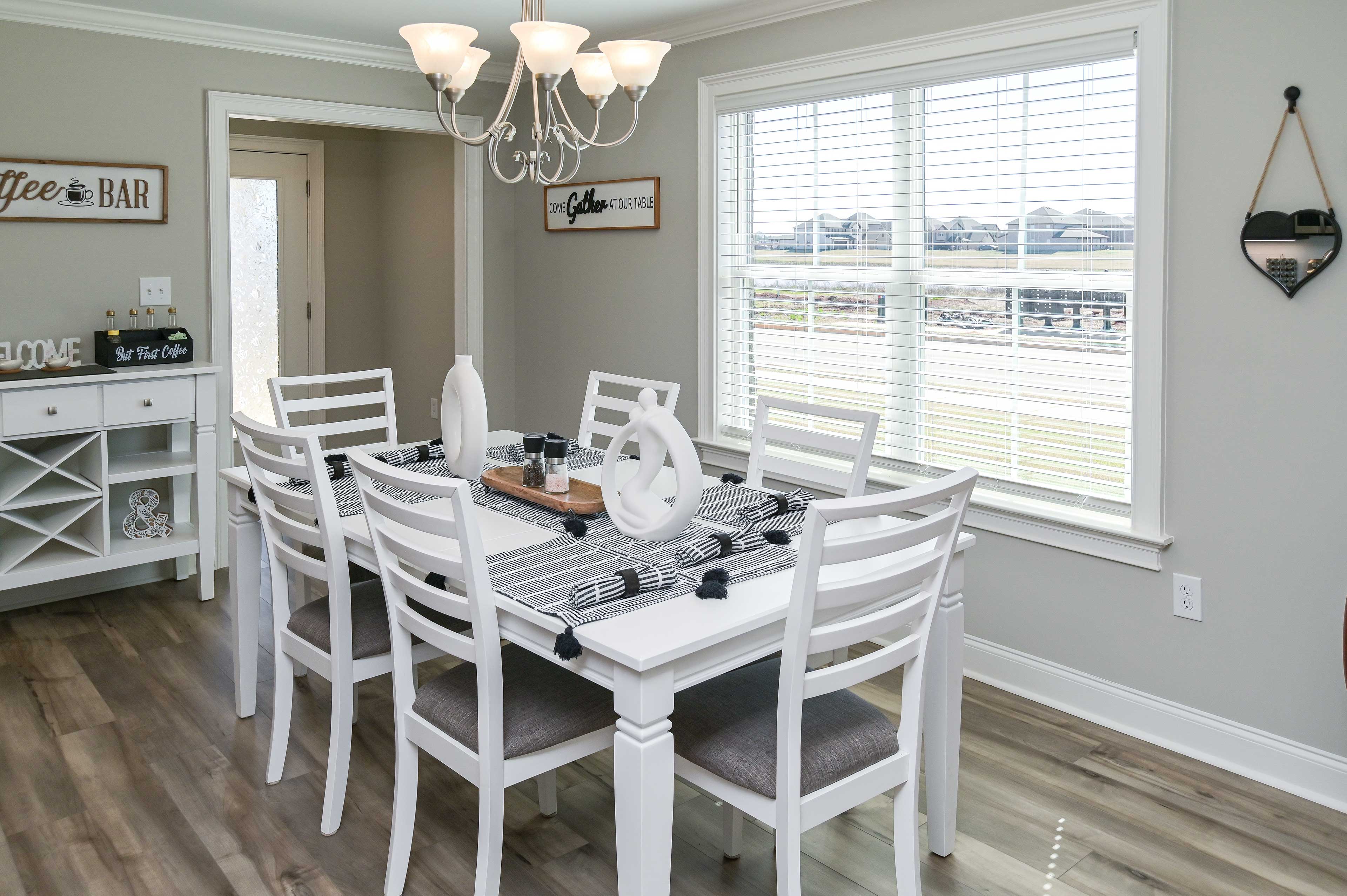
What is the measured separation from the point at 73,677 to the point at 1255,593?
353cm

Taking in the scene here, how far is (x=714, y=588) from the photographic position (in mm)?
1913

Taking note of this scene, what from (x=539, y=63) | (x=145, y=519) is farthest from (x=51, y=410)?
(x=539, y=63)

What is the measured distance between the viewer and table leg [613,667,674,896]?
167 cm

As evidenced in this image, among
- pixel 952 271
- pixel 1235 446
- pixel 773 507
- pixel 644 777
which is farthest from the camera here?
pixel 952 271

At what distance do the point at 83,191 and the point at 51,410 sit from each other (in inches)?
35.1

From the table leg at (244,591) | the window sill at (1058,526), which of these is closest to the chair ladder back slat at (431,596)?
the table leg at (244,591)

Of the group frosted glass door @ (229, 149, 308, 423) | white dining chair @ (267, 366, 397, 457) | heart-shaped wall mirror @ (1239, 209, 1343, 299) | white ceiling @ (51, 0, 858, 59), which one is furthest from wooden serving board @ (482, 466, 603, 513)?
frosted glass door @ (229, 149, 308, 423)

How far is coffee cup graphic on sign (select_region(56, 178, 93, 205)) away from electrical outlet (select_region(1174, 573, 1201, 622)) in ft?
13.1

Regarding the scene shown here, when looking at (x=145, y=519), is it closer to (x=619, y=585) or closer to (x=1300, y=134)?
(x=619, y=585)

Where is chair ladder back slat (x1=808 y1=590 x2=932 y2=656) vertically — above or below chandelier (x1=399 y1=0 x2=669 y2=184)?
below

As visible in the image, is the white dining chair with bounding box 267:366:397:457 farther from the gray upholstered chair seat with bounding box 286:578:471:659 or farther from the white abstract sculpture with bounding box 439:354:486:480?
the gray upholstered chair seat with bounding box 286:578:471:659

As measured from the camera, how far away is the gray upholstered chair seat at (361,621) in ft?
8.09

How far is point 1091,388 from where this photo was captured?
9.75 ft

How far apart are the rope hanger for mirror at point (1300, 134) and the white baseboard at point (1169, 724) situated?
1352 mm
